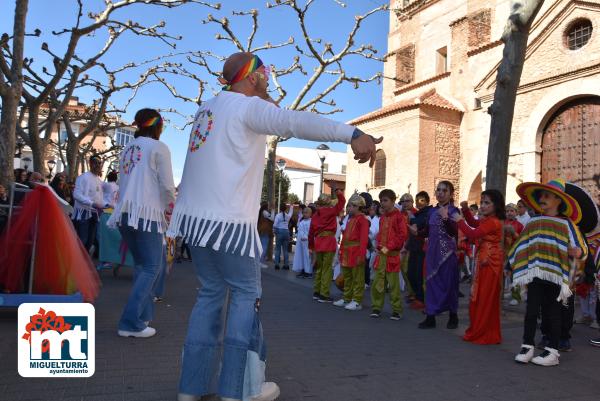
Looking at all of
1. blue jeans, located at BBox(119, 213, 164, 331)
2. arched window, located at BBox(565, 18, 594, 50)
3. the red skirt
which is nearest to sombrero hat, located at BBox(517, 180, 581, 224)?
the red skirt

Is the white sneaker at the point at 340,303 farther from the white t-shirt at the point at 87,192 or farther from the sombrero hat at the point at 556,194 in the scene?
the white t-shirt at the point at 87,192

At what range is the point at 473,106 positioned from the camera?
23312 mm

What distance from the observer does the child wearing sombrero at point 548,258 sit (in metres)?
4.78

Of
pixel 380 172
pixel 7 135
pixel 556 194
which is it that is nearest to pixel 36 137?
pixel 7 135

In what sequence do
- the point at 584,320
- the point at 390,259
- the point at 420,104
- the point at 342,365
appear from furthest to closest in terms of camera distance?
the point at 420,104 < the point at 584,320 < the point at 390,259 < the point at 342,365

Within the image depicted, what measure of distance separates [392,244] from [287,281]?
14.6 ft

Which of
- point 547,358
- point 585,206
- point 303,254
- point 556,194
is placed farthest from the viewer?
point 303,254

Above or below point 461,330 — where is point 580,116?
above

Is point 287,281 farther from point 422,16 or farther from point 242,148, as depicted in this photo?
point 422,16

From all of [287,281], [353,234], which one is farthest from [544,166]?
[353,234]

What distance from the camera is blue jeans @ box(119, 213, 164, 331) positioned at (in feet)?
15.4

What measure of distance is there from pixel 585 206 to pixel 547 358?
1.57 meters

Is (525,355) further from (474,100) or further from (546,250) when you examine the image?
(474,100)

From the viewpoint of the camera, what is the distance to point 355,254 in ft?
25.1
